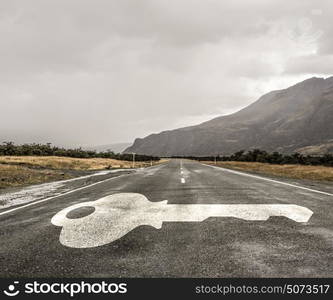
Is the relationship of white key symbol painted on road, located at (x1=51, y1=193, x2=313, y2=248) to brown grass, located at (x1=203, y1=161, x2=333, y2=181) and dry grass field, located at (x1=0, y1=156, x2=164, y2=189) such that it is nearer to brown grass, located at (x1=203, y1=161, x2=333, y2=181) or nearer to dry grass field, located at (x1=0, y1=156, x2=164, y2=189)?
dry grass field, located at (x1=0, y1=156, x2=164, y2=189)

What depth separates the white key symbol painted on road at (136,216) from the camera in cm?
361

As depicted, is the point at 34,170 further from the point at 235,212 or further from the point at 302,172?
the point at 302,172

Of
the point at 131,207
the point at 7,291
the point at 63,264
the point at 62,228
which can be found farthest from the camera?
the point at 131,207

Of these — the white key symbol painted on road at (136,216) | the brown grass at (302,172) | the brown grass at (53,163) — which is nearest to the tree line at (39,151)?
the brown grass at (53,163)

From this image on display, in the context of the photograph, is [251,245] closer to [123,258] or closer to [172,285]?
[172,285]

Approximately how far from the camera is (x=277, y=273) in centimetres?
241

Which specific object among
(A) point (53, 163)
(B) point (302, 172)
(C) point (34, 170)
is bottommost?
(B) point (302, 172)

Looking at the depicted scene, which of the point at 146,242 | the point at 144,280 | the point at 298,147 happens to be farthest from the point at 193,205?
the point at 298,147

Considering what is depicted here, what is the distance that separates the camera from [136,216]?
4676 mm

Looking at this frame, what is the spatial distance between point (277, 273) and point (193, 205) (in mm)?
3355

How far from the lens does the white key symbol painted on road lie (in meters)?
3.61

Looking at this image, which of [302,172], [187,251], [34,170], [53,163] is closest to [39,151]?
[53,163]

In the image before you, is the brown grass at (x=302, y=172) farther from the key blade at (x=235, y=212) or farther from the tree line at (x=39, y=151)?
the tree line at (x=39, y=151)

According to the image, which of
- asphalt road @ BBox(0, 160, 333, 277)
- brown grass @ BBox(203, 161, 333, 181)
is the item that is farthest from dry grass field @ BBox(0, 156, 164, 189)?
brown grass @ BBox(203, 161, 333, 181)
